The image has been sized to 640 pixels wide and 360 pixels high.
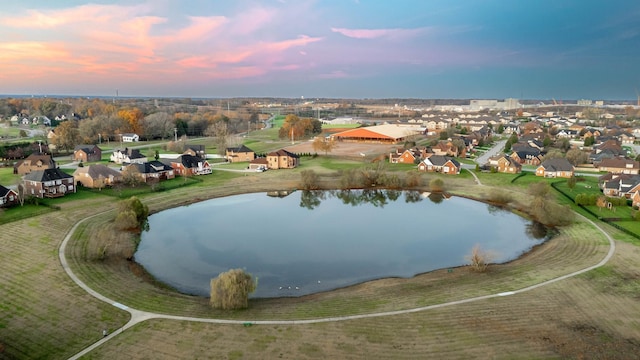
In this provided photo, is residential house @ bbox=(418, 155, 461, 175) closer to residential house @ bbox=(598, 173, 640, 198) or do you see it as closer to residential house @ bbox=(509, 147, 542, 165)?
residential house @ bbox=(509, 147, 542, 165)

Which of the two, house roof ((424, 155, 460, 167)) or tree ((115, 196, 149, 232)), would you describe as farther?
house roof ((424, 155, 460, 167))

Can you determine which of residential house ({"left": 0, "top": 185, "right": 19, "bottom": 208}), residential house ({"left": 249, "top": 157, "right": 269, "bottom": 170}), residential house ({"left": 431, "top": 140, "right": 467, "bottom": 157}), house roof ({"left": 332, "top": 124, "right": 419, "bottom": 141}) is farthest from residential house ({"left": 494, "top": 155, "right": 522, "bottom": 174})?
residential house ({"left": 0, "top": 185, "right": 19, "bottom": 208})

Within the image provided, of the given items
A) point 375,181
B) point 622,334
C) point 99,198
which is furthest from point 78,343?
point 375,181

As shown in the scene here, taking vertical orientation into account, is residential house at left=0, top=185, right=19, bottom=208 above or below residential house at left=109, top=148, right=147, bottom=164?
below

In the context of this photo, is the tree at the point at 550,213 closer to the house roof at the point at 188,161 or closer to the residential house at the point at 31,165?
the house roof at the point at 188,161

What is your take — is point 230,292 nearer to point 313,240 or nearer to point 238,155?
point 313,240

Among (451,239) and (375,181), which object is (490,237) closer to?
(451,239)
